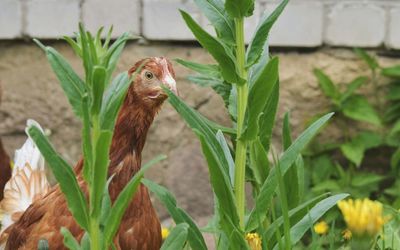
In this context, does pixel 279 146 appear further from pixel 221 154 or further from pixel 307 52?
pixel 221 154

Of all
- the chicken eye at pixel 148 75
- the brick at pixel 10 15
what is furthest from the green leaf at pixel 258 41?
the brick at pixel 10 15

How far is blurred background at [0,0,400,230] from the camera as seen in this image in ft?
13.5

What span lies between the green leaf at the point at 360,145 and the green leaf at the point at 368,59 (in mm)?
270

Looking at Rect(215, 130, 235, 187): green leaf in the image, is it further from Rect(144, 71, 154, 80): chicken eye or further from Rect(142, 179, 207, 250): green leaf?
Rect(144, 71, 154, 80): chicken eye

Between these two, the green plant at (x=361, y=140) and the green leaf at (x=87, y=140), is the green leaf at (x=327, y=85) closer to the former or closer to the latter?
the green plant at (x=361, y=140)

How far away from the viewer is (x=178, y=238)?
1687 millimetres

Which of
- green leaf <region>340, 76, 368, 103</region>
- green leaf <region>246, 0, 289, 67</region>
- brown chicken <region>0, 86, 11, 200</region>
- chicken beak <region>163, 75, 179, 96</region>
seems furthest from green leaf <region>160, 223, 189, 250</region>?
green leaf <region>340, 76, 368, 103</region>

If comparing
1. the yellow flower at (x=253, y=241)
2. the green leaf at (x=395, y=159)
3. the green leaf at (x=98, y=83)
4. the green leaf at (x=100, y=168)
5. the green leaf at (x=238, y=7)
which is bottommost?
the green leaf at (x=395, y=159)

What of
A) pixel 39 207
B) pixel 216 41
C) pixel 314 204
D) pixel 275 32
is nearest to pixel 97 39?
pixel 216 41

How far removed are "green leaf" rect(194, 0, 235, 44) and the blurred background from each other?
2.26m

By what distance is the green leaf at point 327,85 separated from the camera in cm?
411

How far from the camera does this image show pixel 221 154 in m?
1.81

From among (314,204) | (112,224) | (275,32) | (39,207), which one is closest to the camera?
(112,224)

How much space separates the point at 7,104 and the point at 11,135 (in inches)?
5.2
